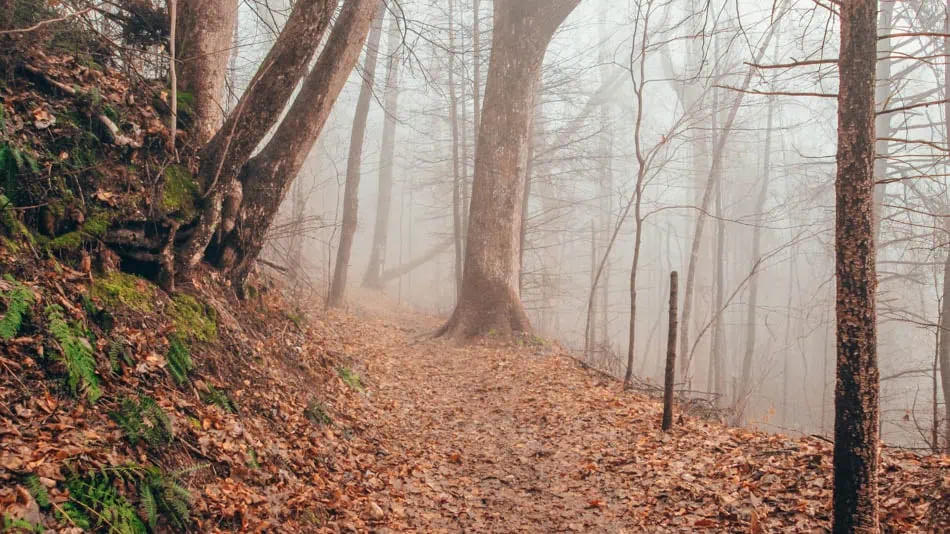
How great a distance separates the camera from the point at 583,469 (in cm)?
514

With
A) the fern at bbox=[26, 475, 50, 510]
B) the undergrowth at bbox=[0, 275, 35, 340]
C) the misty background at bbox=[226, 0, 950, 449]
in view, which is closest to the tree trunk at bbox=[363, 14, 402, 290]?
the misty background at bbox=[226, 0, 950, 449]

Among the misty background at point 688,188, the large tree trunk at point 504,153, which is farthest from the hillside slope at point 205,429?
the large tree trunk at point 504,153

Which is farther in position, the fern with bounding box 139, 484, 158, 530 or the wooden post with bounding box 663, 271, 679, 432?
the wooden post with bounding box 663, 271, 679, 432

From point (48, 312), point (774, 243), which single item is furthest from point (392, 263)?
point (48, 312)

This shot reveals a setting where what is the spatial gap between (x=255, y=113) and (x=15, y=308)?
9.98 ft

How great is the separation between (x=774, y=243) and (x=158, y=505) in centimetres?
3869

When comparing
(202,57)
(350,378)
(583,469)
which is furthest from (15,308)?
(583,469)

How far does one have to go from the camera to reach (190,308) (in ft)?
15.5

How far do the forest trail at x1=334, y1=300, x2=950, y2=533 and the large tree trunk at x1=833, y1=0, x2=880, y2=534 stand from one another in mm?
539

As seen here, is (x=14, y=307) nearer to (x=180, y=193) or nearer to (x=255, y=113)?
(x=180, y=193)

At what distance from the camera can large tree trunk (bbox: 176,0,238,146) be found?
5.71 meters

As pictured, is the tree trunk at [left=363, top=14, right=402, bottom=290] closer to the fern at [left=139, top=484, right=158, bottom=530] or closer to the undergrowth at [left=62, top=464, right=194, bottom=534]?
the undergrowth at [left=62, top=464, right=194, bottom=534]

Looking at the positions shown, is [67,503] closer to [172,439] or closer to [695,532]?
[172,439]

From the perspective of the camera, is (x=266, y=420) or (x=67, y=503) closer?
(x=67, y=503)
